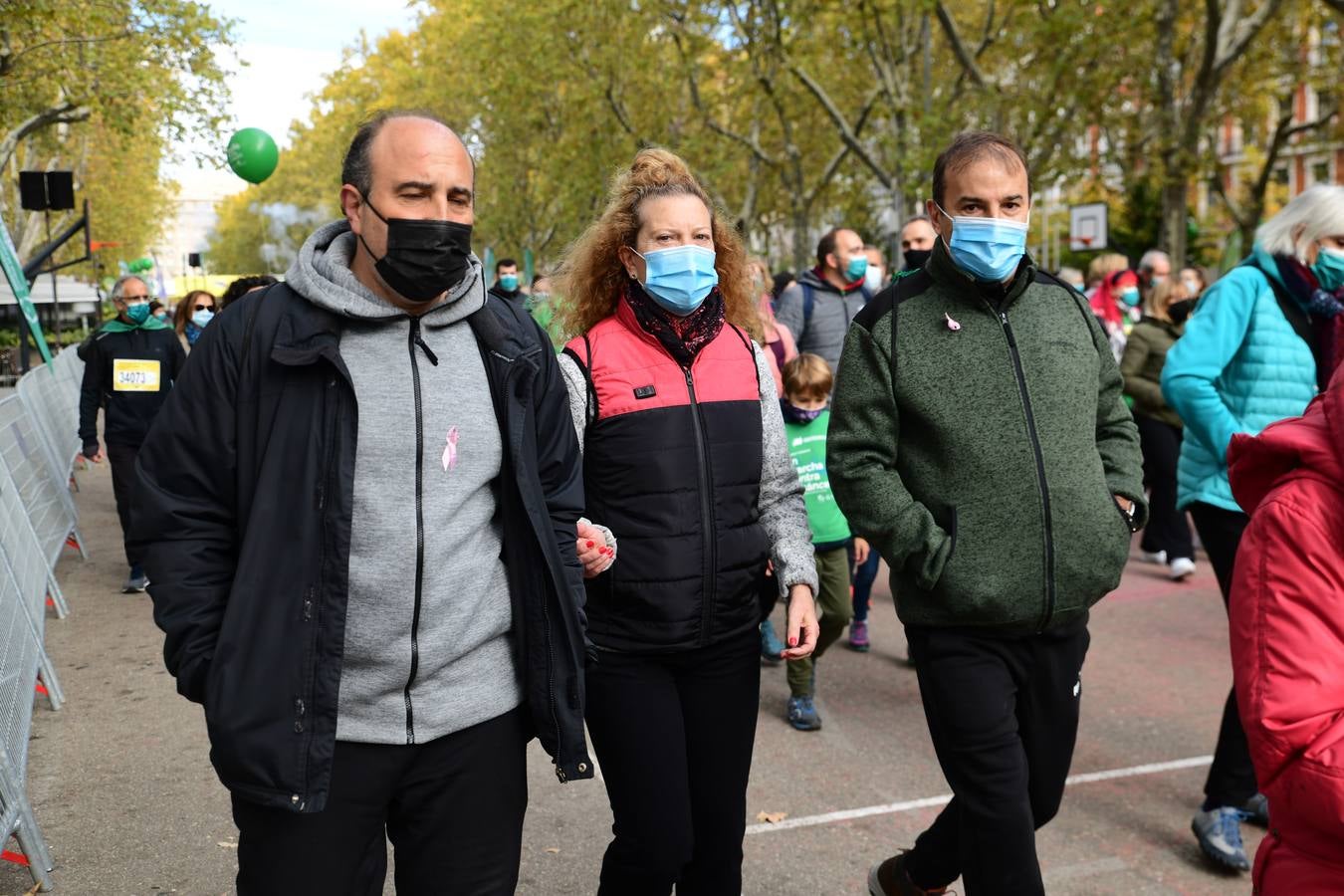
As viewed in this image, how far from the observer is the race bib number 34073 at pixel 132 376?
9.29 metres

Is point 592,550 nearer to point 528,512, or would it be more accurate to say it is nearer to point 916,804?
point 528,512

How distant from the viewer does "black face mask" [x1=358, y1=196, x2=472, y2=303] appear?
2.49 m

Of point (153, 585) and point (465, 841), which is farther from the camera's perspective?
point (465, 841)

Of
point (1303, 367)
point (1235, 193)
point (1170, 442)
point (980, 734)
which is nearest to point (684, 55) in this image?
point (1170, 442)

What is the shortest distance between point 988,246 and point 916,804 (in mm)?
2500

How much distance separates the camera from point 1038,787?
3.36 meters

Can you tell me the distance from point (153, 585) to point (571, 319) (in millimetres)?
1482

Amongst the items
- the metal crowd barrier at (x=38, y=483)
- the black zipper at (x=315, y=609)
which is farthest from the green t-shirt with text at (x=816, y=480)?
the metal crowd barrier at (x=38, y=483)

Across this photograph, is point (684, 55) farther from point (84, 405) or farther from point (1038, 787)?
point (1038, 787)

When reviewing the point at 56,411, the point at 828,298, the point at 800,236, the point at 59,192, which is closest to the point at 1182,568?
the point at 828,298

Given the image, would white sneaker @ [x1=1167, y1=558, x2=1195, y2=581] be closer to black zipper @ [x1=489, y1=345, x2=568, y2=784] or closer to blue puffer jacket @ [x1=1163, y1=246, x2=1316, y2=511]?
blue puffer jacket @ [x1=1163, y1=246, x2=1316, y2=511]

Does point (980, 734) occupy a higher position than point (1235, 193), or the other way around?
point (1235, 193)

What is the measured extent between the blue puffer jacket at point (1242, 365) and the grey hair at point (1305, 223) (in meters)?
0.07

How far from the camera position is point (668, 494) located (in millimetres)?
3143
